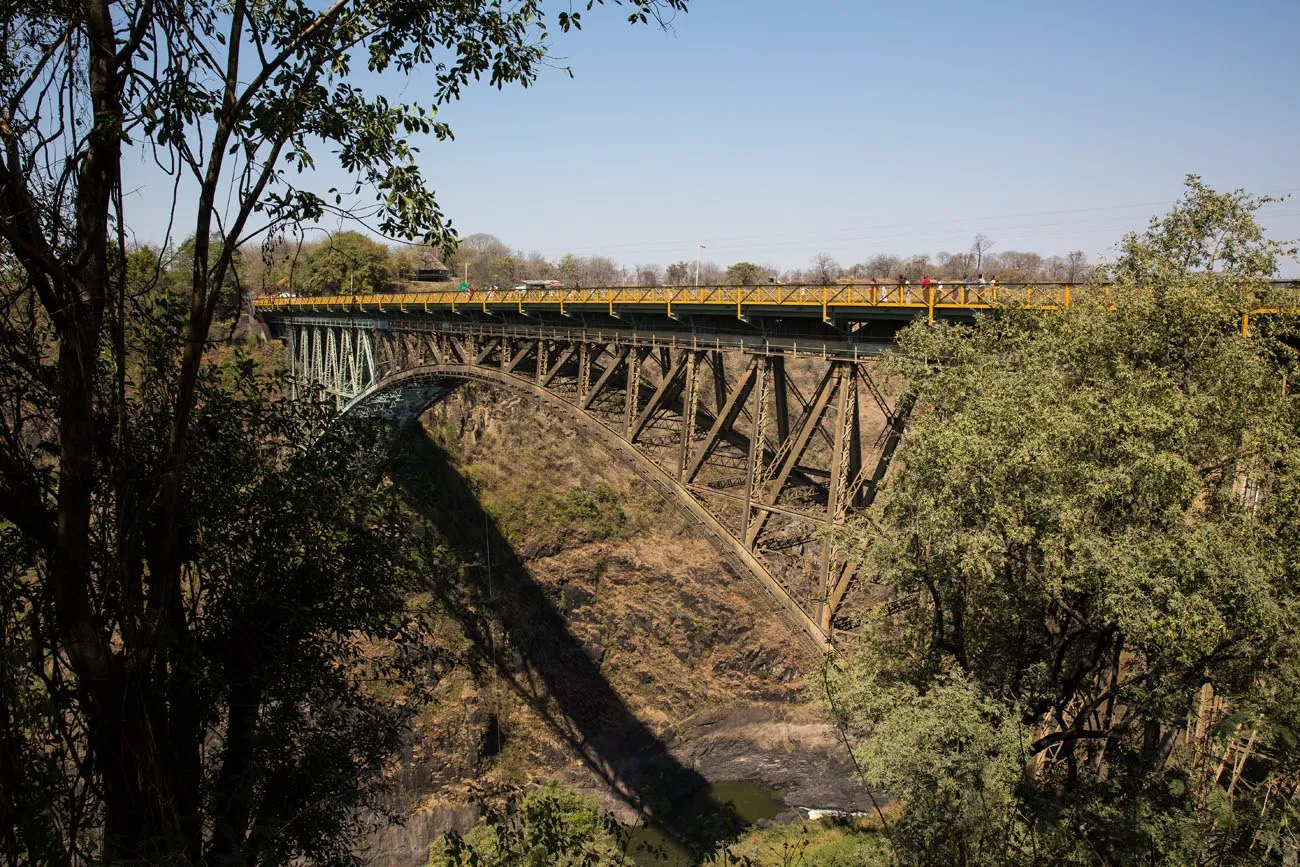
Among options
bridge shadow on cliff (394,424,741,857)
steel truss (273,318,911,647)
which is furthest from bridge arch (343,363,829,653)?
bridge shadow on cliff (394,424,741,857)

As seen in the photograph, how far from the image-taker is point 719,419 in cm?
1705

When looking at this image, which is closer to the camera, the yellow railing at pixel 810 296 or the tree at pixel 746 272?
the yellow railing at pixel 810 296

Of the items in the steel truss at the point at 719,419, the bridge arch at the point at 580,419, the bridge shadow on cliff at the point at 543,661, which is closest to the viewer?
the steel truss at the point at 719,419

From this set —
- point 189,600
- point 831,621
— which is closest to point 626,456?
point 831,621

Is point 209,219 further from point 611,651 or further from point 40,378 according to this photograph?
point 611,651

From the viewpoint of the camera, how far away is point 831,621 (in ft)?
47.6

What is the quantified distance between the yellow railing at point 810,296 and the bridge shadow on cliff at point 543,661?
9502 mm

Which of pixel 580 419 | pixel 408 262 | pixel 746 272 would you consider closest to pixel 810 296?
pixel 580 419

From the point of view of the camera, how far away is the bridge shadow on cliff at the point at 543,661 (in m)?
31.0

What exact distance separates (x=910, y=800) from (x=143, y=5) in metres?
9.40

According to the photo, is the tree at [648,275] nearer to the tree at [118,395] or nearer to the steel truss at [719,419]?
the steel truss at [719,419]

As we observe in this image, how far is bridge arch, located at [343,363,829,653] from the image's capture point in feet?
50.9

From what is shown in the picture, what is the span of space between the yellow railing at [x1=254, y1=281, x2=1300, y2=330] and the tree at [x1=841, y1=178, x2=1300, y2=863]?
93 centimetres

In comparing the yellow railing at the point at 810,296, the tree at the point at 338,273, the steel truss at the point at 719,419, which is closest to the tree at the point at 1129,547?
the yellow railing at the point at 810,296
